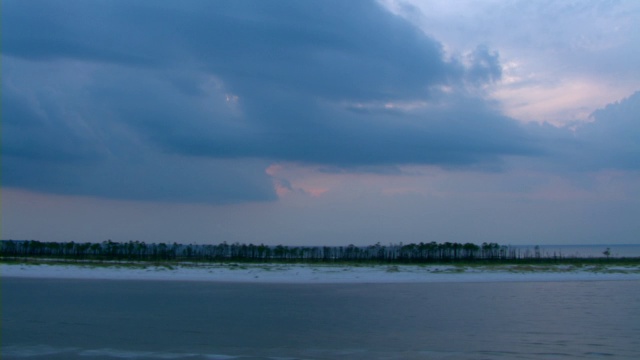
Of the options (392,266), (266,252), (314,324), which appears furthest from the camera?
(266,252)

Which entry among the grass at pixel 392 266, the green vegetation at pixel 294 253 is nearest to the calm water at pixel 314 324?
the grass at pixel 392 266

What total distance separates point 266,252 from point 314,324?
51.0m

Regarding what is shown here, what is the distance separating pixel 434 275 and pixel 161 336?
102 feet

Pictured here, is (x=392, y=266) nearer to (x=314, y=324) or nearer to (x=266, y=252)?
(x=266, y=252)

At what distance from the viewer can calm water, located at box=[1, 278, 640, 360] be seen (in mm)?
12680

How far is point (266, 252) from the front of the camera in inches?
2655

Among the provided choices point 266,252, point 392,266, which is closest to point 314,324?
point 392,266

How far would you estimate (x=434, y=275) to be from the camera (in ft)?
141

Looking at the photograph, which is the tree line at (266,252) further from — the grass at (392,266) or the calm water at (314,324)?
the calm water at (314,324)

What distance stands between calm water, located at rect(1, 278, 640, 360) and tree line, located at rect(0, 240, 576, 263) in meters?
37.5

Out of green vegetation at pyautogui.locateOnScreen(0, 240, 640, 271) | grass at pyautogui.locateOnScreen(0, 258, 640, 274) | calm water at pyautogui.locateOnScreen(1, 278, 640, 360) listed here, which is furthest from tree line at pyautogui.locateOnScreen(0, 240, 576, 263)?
calm water at pyautogui.locateOnScreen(1, 278, 640, 360)

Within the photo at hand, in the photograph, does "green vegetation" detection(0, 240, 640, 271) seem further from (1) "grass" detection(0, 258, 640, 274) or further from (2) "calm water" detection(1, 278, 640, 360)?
(2) "calm water" detection(1, 278, 640, 360)

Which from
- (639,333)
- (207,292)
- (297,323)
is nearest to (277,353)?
(297,323)

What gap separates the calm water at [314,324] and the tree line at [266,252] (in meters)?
37.5
